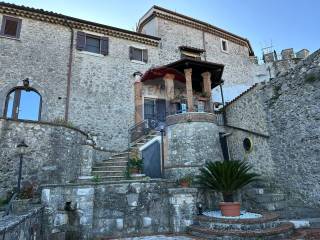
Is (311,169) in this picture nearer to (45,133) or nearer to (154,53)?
(45,133)

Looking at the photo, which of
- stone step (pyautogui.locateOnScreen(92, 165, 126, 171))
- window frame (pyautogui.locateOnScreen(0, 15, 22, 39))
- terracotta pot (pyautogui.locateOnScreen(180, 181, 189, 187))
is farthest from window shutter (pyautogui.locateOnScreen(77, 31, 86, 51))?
terracotta pot (pyautogui.locateOnScreen(180, 181, 189, 187))

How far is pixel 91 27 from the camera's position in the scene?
52.3 ft

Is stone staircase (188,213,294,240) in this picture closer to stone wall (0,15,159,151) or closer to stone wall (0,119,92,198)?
stone wall (0,119,92,198)

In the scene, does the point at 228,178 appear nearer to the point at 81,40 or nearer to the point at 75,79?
the point at 75,79

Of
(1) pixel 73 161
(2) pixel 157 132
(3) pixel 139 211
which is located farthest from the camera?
(2) pixel 157 132

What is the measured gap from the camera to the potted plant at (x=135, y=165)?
1084cm

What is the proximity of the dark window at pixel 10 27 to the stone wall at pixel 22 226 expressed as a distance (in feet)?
37.1

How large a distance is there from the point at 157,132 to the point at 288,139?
6201 mm

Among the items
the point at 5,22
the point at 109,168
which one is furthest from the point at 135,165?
the point at 5,22

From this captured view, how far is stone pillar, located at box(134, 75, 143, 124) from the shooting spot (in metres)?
15.8

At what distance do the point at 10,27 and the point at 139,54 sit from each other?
777cm

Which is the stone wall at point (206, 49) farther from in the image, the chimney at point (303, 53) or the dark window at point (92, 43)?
the chimney at point (303, 53)

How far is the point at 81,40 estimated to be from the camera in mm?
15578

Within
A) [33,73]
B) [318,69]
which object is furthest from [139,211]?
[33,73]
